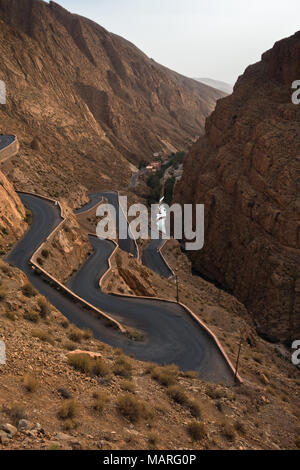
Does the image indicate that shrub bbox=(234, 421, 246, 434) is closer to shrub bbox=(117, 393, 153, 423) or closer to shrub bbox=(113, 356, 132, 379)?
shrub bbox=(117, 393, 153, 423)

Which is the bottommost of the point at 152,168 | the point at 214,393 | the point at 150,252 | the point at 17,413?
the point at 150,252

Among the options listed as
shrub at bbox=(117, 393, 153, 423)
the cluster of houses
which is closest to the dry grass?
shrub at bbox=(117, 393, 153, 423)

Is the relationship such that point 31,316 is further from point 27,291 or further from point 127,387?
point 127,387

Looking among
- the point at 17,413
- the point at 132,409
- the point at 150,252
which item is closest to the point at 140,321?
the point at 132,409

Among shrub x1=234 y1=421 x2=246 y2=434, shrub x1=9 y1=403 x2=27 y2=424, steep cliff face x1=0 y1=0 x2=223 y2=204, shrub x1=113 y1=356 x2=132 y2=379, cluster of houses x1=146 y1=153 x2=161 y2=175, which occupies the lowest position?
shrub x1=234 y1=421 x2=246 y2=434

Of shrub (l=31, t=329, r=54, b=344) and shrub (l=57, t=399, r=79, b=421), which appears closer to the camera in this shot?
shrub (l=57, t=399, r=79, b=421)

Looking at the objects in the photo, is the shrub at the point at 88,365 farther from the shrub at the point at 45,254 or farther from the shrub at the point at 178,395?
the shrub at the point at 45,254

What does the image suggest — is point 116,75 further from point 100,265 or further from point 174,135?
point 100,265
